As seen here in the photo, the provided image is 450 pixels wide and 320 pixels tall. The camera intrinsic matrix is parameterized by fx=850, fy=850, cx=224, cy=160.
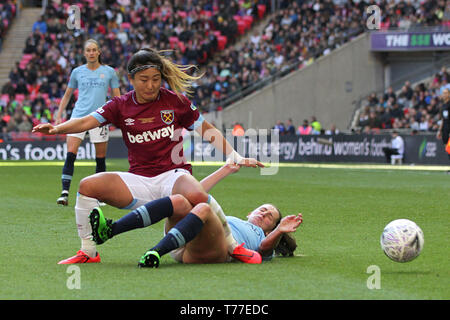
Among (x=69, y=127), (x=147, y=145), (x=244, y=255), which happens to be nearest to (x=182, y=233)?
(x=244, y=255)

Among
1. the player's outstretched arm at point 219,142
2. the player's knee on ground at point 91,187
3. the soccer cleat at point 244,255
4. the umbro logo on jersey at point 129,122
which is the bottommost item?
the soccer cleat at point 244,255

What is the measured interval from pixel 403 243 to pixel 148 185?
2.10 metres

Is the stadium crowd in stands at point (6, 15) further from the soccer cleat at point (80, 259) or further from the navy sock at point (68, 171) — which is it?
the soccer cleat at point (80, 259)

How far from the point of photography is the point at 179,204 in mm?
6605

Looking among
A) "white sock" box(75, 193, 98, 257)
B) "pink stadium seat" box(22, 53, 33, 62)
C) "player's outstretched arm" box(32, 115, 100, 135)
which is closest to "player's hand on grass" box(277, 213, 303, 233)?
"white sock" box(75, 193, 98, 257)

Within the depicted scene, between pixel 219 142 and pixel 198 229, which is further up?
pixel 219 142

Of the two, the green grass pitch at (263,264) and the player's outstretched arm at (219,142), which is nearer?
the green grass pitch at (263,264)

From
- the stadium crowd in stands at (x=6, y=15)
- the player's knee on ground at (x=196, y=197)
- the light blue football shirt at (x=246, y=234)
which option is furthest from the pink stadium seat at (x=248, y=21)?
the player's knee on ground at (x=196, y=197)

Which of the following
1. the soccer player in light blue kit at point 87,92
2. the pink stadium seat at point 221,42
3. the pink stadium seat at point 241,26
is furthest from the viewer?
the pink stadium seat at point 241,26

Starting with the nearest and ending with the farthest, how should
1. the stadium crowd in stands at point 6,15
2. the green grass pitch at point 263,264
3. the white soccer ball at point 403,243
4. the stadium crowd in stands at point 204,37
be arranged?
the green grass pitch at point 263,264, the white soccer ball at point 403,243, the stadium crowd in stands at point 204,37, the stadium crowd in stands at point 6,15

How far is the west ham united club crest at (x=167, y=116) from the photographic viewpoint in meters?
7.11

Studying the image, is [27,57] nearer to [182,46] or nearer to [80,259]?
[182,46]
